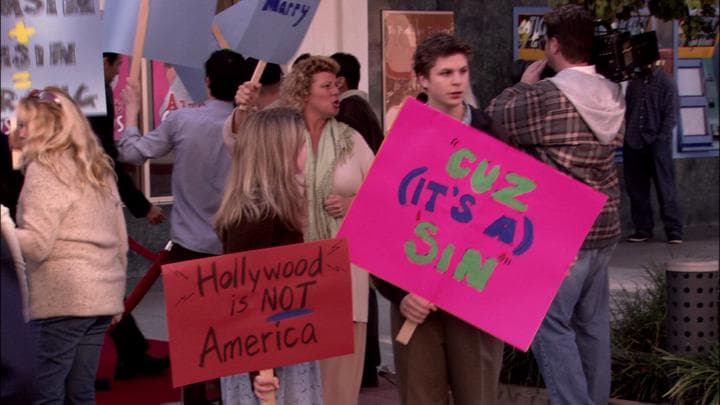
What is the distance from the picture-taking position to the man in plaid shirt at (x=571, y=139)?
661cm

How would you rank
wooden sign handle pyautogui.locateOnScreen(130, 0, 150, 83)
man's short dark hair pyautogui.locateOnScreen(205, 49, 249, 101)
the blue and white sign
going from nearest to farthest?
wooden sign handle pyautogui.locateOnScreen(130, 0, 150, 83) → the blue and white sign → man's short dark hair pyautogui.locateOnScreen(205, 49, 249, 101)

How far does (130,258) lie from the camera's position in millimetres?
12008

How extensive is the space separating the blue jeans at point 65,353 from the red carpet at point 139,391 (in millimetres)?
2203

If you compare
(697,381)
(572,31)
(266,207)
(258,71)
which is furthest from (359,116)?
(266,207)

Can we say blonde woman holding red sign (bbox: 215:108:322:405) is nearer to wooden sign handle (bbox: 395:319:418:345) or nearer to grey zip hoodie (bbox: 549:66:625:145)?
wooden sign handle (bbox: 395:319:418:345)

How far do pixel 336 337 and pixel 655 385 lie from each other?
8.40 ft

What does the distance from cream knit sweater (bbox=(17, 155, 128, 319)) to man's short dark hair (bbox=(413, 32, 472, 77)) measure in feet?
4.47

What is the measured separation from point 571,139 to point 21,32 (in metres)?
2.37

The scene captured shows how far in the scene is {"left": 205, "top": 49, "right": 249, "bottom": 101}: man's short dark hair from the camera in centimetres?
752

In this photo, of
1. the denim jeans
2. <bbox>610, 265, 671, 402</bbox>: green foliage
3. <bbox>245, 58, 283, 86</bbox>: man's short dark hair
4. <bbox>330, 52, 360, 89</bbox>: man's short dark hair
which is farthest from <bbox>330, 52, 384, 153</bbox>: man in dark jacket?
the denim jeans

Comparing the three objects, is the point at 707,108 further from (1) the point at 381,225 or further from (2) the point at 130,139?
(1) the point at 381,225

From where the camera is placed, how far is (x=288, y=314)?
561 cm

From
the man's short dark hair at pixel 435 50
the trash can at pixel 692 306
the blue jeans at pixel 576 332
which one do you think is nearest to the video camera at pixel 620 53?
the blue jeans at pixel 576 332

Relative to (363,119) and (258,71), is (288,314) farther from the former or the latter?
(363,119)
